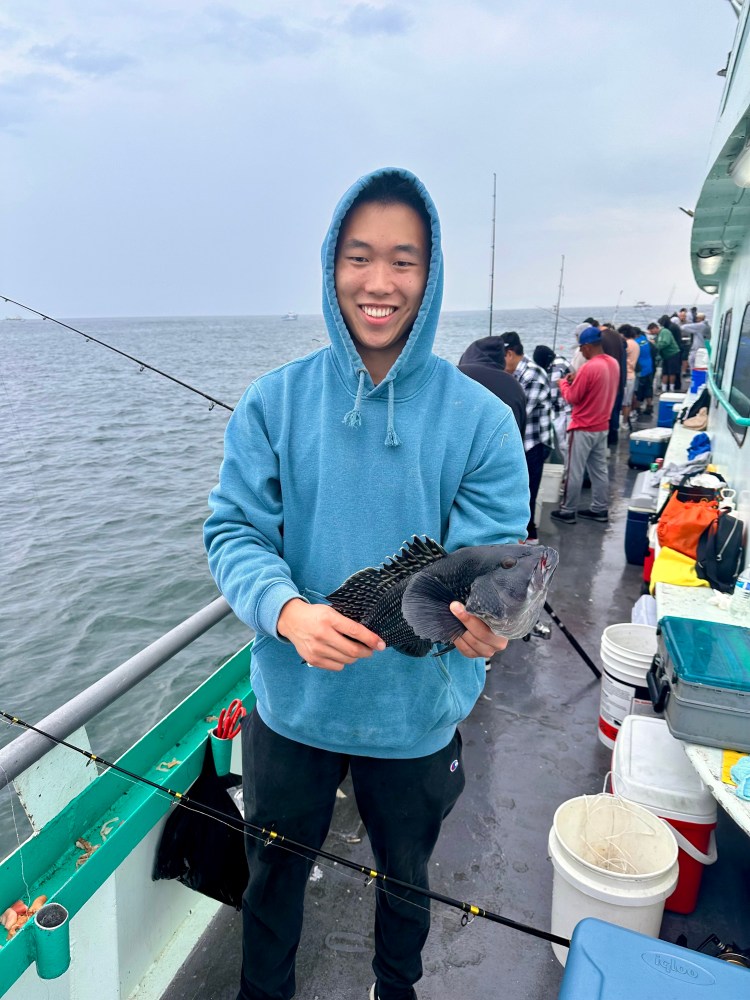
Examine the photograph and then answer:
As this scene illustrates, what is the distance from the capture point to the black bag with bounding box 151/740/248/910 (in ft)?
8.98

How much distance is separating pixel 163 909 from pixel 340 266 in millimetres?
2807

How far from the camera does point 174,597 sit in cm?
970

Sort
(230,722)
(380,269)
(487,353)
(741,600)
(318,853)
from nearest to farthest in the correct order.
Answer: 1. (380,269)
2. (318,853)
3. (230,722)
4. (741,600)
5. (487,353)

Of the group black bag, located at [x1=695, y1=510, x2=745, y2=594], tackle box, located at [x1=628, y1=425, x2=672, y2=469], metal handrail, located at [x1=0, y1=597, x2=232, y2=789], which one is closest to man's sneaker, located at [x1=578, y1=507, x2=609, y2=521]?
tackle box, located at [x1=628, y1=425, x2=672, y2=469]

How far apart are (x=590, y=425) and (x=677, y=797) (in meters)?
6.30

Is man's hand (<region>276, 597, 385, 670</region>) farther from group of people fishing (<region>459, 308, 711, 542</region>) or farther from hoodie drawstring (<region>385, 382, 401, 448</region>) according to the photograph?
group of people fishing (<region>459, 308, 711, 542</region>)

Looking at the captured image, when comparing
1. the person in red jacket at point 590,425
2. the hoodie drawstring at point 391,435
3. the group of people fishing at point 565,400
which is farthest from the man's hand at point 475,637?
the person in red jacket at point 590,425

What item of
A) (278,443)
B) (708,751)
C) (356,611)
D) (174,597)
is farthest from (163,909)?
(174,597)

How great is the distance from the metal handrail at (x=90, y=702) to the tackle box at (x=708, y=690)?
218 cm

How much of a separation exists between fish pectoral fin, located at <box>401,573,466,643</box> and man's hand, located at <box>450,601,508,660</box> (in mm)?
26

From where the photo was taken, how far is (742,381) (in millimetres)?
5562

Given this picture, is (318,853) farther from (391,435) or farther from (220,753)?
(391,435)

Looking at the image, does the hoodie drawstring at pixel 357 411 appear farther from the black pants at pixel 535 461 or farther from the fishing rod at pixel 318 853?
the black pants at pixel 535 461

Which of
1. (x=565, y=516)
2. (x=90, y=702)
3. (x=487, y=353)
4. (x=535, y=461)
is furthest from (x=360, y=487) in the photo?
(x=565, y=516)
